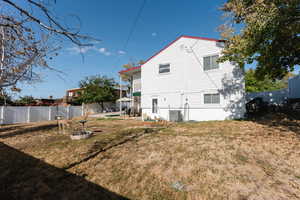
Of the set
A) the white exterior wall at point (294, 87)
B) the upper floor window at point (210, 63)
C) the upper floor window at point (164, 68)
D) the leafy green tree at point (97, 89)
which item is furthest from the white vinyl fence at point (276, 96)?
the leafy green tree at point (97, 89)

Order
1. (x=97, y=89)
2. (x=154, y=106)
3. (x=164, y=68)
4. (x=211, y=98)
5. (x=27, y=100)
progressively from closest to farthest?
(x=211, y=98) < (x=164, y=68) < (x=154, y=106) < (x=27, y=100) < (x=97, y=89)

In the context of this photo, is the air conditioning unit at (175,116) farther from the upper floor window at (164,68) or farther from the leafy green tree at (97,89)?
the leafy green tree at (97,89)

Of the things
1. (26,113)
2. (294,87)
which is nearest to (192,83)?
(294,87)

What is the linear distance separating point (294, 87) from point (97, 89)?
2686 cm

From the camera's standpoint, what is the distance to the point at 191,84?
11.6 metres

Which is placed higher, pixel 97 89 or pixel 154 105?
pixel 97 89

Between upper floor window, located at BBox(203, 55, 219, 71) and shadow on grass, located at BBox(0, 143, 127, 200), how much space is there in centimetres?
1124

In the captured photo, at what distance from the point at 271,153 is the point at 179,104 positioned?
26.6 feet

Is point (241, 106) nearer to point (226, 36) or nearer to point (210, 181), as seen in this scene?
point (226, 36)

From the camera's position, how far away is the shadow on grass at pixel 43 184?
261 cm

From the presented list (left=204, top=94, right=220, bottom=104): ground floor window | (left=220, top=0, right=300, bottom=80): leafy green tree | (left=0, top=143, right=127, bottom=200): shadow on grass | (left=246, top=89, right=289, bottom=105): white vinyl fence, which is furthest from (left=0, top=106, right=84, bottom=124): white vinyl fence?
(left=246, top=89, right=289, bottom=105): white vinyl fence

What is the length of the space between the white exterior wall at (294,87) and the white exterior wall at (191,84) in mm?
6028

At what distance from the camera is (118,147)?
16.9 ft

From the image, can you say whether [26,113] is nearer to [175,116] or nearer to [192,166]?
[175,116]
